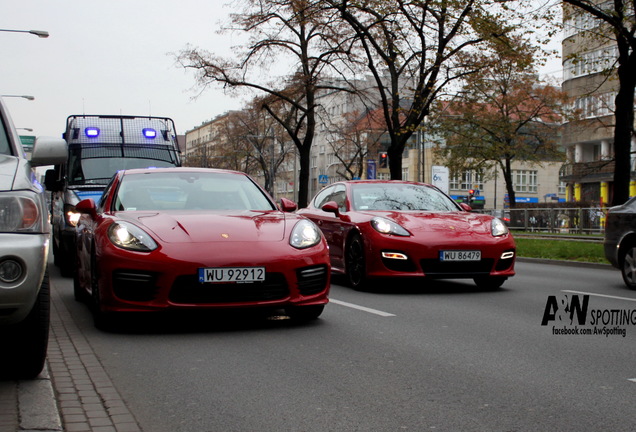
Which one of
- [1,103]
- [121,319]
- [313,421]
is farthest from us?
[121,319]

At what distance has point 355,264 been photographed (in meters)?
11.2

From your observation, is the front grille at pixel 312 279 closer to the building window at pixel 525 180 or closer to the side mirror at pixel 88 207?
the side mirror at pixel 88 207

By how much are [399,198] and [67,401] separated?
7.74m

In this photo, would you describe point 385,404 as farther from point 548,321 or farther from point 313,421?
point 548,321

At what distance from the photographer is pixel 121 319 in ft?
25.6

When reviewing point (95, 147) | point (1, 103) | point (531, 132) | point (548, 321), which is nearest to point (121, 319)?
point (1, 103)

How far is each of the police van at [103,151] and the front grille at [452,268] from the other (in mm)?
6290

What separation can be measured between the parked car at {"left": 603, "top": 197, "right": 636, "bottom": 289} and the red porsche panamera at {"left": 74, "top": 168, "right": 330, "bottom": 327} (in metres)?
5.60

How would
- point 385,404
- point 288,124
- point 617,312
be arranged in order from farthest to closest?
point 288,124 → point 617,312 → point 385,404

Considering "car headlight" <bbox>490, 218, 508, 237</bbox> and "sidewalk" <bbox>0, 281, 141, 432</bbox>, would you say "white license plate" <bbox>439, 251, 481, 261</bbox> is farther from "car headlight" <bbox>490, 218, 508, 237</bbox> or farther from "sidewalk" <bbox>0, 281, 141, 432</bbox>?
"sidewalk" <bbox>0, 281, 141, 432</bbox>

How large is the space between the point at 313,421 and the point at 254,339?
260cm

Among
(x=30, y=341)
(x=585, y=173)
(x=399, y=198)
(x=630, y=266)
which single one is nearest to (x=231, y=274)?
(x=30, y=341)

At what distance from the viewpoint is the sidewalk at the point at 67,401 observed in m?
4.09

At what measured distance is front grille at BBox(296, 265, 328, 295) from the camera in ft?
23.9
